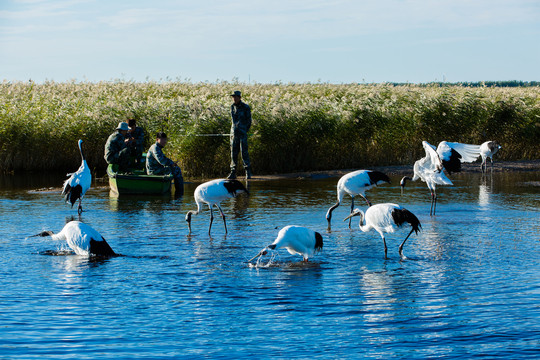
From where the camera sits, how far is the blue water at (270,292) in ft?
23.7

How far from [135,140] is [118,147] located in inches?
41.2

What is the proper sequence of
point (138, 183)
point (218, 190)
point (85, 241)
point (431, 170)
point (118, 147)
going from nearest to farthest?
point (85, 241) < point (218, 190) < point (431, 170) < point (138, 183) < point (118, 147)

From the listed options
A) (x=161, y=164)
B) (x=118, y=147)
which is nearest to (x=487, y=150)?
(x=161, y=164)

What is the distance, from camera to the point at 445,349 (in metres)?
7.02

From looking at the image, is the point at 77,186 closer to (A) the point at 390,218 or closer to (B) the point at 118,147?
(B) the point at 118,147

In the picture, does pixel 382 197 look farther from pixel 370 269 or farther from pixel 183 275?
pixel 183 275

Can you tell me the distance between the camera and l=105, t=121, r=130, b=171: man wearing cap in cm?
1931

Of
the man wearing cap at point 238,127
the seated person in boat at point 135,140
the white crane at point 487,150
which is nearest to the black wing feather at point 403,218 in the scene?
the seated person in boat at point 135,140

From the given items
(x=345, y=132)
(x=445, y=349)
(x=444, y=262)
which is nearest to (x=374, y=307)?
(x=445, y=349)

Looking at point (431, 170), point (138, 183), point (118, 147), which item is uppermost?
point (118, 147)

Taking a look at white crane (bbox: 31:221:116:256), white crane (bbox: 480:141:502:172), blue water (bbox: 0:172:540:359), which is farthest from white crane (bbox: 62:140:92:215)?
white crane (bbox: 480:141:502:172)

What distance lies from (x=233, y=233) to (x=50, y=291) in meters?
4.87

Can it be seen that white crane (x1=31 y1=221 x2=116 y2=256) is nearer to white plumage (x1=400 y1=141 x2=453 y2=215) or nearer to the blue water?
the blue water

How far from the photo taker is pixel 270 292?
9148mm
